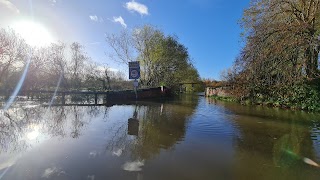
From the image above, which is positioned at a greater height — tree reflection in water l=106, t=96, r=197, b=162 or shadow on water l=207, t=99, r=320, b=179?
tree reflection in water l=106, t=96, r=197, b=162

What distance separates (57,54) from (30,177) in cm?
3485

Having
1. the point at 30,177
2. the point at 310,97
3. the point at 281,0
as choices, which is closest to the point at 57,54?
the point at 281,0

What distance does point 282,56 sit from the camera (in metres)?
16.5

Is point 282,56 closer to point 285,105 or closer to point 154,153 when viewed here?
point 285,105

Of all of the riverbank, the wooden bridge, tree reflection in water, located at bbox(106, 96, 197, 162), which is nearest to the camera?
tree reflection in water, located at bbox(106, 96, 197, 162)

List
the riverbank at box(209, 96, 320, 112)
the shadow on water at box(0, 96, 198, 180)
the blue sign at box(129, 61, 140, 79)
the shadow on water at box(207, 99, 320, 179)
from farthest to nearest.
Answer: the blue sign at box(129, 61, 140, 79) < the riverbank at box(209, 96, 320, 112) < the shadow on water at box(207, 99, 320, 179) < the shadow on water at box(0, 96, 198, 180)

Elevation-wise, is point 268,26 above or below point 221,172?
above

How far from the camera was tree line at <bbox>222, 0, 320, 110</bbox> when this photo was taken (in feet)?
→ 51.7

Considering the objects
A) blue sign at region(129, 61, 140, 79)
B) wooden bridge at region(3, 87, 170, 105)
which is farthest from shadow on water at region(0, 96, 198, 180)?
blue sign at region(129, 61, 140, 79)

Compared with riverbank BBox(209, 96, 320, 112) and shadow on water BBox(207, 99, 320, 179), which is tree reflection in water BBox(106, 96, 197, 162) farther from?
riverbank BBox(209, 96, 320, 112)

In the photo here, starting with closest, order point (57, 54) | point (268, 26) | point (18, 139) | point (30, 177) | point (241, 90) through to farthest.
A: point (30, 177) → point (18, 139) → point (268, 26) → point (241, 90) → point (57, 54)

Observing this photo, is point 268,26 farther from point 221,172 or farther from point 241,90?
point 221,172

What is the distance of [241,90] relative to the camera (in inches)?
773

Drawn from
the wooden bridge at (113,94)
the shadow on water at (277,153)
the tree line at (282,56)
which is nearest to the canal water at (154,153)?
the shadow on water at (277,153)
